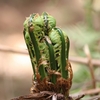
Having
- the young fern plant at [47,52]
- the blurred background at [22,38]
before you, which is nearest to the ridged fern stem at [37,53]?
the young fern plant at [47,52]

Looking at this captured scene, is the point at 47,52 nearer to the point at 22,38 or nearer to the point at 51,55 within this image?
the point at 51,55

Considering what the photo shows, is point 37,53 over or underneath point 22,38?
underneath

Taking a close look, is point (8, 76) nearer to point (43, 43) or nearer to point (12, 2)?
point (12, 2)

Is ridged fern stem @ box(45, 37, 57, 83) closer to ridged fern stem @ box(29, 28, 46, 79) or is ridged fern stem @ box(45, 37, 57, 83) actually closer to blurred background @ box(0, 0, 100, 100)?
ridged fern stem @ box(29, 28, 46, 79)

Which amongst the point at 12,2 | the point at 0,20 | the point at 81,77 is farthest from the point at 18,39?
the point at 81,77

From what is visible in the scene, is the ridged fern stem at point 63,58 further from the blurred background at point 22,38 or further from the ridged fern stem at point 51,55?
the blurred background at point 22,38

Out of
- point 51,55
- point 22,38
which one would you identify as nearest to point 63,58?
point 51,55

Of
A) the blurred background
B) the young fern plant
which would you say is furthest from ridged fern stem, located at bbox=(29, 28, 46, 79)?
the blurred background
